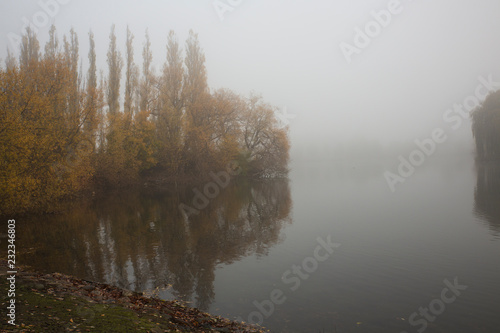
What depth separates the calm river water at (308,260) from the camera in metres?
8.89

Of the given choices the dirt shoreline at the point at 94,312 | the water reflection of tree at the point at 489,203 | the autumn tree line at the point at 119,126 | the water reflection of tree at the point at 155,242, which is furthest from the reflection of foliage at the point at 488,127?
the dirt shoreline at the point at 94,312

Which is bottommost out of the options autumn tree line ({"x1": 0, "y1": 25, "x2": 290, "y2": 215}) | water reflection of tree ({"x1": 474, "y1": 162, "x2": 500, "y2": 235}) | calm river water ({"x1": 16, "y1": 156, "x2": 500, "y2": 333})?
calm river water ({"x1": 16, "y1": 156, "x2": 500, "y2": 333})

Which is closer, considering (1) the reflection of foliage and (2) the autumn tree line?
(2) the autumn tree line

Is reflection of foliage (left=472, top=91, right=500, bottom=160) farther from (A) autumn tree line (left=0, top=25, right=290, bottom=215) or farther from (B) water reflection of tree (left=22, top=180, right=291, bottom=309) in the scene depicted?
(B) water reflection of tree (left=22, top=180, right=291, bottom=309)

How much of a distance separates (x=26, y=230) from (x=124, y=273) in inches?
480

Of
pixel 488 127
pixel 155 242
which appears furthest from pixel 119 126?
pixel 488 127

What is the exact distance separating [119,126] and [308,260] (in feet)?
117

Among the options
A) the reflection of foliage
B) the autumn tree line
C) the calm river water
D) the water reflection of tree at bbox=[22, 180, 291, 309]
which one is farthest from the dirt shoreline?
the reflection of foliage

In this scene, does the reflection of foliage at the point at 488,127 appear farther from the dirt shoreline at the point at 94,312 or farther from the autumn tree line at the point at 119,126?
the dirt shoreline at the point at 94,312

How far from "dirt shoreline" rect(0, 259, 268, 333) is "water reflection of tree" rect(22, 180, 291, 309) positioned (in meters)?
1.36

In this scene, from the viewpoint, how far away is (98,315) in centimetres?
702

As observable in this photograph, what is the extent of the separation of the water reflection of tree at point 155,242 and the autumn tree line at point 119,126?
428cm

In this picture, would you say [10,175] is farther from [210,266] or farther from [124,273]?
[210,266]

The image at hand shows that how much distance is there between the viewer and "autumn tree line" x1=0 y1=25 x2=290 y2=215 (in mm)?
21922
